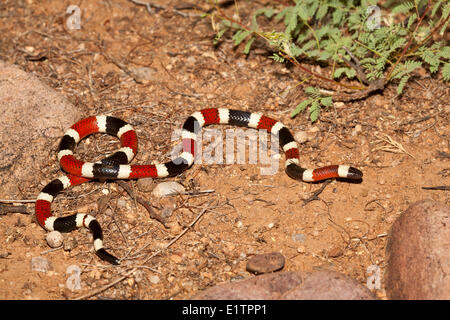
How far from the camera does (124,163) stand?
227 inches

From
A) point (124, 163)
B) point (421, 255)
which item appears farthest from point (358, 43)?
point (124, 163)

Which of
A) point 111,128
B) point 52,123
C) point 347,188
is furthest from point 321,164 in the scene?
point 52,123

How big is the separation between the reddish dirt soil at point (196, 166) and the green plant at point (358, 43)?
13.5 inches

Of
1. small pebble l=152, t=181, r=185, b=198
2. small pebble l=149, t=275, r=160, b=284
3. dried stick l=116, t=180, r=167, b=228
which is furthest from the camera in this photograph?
small pebble l=152, t=181, r=185, b=198

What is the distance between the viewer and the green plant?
19.7 feet

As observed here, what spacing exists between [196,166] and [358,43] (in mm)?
2772

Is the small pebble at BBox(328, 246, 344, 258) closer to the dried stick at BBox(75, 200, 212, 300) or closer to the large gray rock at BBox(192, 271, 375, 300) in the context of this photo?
the large gray rock at BBox(192, 271, 375, 300)

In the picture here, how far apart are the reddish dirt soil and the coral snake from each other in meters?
0.16

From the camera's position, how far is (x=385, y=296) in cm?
445

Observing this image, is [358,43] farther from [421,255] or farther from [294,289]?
[294,289]

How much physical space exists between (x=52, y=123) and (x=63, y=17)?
2.64m

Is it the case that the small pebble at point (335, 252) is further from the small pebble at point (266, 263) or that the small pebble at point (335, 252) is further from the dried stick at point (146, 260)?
the dried stick at point (146, 260)

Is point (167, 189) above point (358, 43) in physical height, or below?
below

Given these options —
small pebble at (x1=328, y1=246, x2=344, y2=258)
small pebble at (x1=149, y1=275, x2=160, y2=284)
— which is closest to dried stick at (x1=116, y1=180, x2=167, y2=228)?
small pebble at (x1=149, y1=275, x2=160, y2=284)
